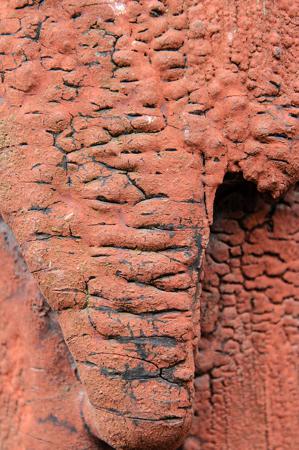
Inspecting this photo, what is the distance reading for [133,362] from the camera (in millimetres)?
1074

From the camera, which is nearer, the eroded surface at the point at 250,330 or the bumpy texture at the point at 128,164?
the bumpy texture at the point at 128,164

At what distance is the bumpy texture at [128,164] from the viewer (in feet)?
3.55

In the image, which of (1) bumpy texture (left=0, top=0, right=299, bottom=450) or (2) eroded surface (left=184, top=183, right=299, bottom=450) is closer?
(1) bumpy texture (left=0, top=0, right=299, bottom=450)

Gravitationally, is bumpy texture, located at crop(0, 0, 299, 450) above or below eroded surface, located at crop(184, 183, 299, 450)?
above

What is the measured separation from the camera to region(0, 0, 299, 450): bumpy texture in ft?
3.55

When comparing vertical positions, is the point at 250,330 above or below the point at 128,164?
below

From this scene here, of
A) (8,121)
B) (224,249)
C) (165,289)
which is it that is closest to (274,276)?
(224,249)

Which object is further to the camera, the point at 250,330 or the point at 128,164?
the point at 250,330

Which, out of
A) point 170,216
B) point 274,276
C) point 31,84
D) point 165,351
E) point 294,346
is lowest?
point 294,346

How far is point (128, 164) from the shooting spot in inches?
43.6

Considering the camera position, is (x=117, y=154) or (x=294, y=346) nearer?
(x=117, y=154)

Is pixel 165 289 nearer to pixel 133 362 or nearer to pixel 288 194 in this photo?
pixel 133 362

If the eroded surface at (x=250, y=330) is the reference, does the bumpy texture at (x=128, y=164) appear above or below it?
above

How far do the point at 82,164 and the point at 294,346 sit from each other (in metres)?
0.59
